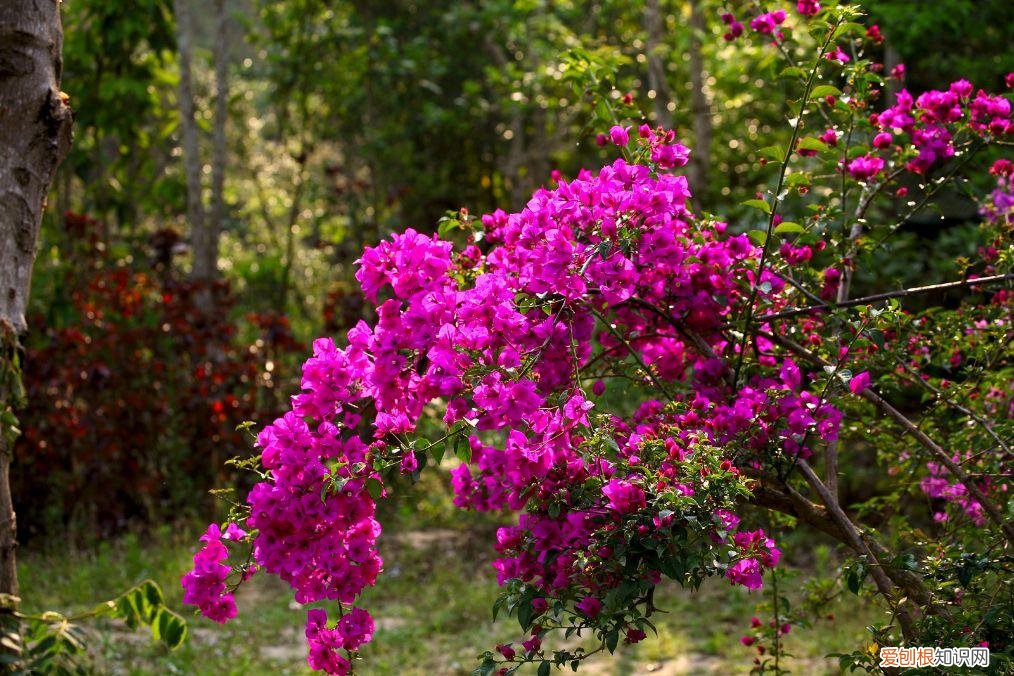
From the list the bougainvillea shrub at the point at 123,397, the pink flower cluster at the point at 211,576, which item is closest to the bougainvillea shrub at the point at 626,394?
the pink flower cluster at the point at 211,576

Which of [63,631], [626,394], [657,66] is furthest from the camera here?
[657,66]

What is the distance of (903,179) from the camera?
6.70m

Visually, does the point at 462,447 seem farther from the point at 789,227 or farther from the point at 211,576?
the point at 789,227

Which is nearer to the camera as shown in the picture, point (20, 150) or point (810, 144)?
point (20, 150)

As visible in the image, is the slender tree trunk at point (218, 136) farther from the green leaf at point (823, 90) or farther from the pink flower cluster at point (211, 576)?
the green leaf at point (823, 90)

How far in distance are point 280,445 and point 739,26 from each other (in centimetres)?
172

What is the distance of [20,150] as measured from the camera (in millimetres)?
2158

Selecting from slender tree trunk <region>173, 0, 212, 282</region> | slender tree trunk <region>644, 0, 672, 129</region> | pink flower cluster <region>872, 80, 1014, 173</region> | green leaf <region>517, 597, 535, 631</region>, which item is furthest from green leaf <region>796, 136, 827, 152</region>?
slender tree trunk <region>173, 0, 212, 282</region>

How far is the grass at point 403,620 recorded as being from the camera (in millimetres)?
3963

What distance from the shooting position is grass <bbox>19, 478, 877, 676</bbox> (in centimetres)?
396

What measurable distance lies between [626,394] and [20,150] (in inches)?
56.3

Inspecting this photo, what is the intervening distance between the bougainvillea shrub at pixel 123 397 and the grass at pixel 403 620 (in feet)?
0.95

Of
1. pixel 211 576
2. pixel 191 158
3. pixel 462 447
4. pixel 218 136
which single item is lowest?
pixel 211 576

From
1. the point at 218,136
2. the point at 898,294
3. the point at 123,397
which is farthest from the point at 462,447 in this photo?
the point at 218,136
